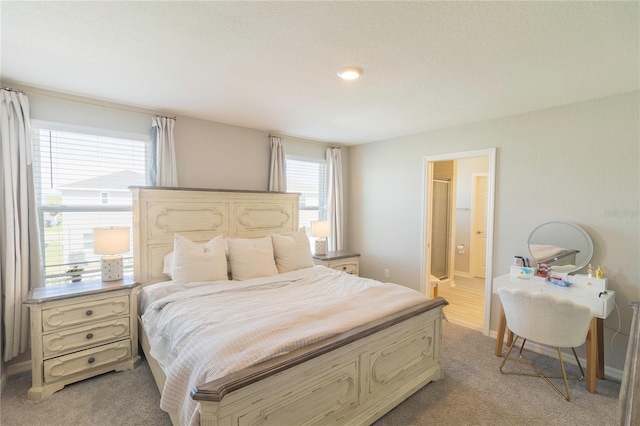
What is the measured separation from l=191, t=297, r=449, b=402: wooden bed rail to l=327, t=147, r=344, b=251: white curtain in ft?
8.79

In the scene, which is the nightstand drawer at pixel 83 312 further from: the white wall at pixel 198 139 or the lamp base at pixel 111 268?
the white wall at pixel 198 139

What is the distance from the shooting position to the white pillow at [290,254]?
3.29 m

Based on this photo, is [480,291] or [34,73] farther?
[480,291]

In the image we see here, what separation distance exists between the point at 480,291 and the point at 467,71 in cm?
408

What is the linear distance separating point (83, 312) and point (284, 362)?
6.50 feet

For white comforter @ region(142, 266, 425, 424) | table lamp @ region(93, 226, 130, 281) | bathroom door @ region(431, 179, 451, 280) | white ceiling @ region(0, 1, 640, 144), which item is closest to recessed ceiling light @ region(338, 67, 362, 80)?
white ceiling @ region(0, 1, 640, 144)

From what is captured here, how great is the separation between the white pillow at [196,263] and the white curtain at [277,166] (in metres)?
1.40

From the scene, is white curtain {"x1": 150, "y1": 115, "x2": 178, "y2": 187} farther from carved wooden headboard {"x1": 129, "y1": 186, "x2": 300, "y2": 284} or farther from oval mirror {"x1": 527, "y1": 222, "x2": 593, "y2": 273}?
oval mirror {"x1": 527, "y1": 222, "x2": 593, "y2": 273}

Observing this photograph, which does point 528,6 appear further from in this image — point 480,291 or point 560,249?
point 480,291

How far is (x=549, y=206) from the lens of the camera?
2.99m

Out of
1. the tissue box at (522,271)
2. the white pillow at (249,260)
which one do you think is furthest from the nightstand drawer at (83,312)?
the tissue box at (522,271)

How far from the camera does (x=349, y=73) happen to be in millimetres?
2182

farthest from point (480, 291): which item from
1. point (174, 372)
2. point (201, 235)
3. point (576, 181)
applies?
point (174, 372)

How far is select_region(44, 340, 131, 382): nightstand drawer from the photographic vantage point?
2.26 meters
